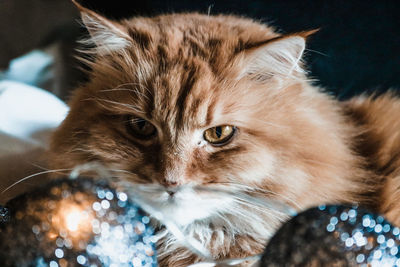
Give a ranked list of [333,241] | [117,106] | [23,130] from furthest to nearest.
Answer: [23,130]
[117,106]
[333,241]

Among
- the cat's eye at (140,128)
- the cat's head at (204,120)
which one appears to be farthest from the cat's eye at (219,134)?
the cat's eye at (140,128)

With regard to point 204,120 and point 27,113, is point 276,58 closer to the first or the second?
point 204,120

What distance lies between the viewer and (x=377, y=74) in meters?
1.52

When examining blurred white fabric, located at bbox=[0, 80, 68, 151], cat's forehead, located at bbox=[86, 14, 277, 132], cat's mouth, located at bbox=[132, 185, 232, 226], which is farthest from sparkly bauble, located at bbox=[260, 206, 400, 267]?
blurred white fabric, located at bbox=[0, 80, 68, 151]

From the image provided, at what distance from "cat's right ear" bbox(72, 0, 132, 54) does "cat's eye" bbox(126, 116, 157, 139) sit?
0.57ft

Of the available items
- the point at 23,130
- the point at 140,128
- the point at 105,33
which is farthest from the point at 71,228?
the point at 23,130

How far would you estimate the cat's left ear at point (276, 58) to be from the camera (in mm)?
881

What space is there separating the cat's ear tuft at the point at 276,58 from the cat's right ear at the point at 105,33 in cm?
27

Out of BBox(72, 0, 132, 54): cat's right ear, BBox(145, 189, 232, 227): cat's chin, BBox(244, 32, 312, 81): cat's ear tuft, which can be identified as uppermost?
BBox(244, 32, 312, 81): cat's ear tuft

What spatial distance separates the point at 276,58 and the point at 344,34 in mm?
622

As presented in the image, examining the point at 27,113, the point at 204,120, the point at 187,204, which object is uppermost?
the point at 204,120

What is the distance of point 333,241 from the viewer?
25.5 inches

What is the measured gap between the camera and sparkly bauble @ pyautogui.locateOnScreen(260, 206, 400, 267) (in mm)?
645

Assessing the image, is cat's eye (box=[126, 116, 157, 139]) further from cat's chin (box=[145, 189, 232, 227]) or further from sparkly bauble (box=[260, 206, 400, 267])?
sparkly bauble (box=[260, 206, 400, 267])
